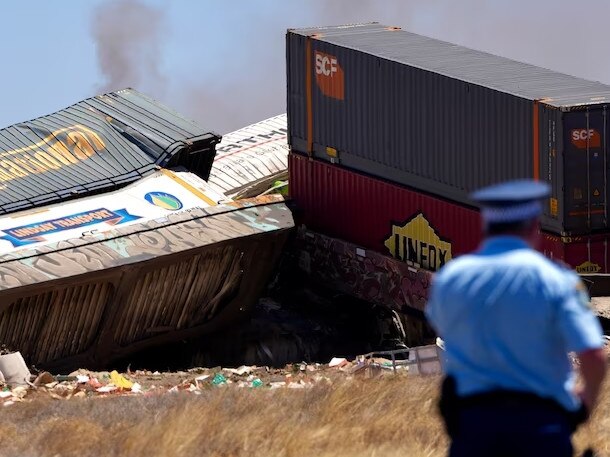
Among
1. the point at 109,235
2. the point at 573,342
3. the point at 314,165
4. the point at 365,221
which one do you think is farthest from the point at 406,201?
the point at 573,342

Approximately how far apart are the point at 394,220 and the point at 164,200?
12.4 feet

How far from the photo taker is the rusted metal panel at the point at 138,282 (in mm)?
19750

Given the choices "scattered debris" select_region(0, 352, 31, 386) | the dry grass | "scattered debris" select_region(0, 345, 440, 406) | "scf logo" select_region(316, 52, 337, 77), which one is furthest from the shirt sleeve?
"scf logo" select_region(316, 52, 337, 77)

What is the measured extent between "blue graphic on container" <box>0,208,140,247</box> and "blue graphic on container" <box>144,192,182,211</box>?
626 millimetres

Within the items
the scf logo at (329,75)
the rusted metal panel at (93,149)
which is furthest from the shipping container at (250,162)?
the scf logo at (329,75)

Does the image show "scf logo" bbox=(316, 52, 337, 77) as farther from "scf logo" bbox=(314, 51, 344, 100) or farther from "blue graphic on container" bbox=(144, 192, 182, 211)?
"blue graphic on container" bbox=(144, 192, 182, 211)

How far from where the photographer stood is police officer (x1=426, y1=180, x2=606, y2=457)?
485cm

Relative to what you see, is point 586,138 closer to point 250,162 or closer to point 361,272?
point 361,272

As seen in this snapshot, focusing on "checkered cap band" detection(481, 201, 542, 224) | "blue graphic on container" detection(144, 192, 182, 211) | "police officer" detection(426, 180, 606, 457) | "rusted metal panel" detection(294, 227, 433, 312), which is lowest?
"rusted metal panel" detection(294, 227, 433, 312)

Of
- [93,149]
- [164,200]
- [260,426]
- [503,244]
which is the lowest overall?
[164,200]

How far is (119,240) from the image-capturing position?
821 inches

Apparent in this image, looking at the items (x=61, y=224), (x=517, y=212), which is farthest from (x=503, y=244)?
(x=61, y=224)

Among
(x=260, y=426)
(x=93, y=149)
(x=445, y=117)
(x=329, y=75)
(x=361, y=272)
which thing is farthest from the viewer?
(x=93, y=149)

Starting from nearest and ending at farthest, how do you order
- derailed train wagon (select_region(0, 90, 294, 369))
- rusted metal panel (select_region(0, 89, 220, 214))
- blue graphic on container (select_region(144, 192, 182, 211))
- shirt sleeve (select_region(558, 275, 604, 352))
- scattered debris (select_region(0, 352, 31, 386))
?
shirt sleeve (select_region(558, 275, 604, 352)) < scattered debris (select_region(0, 352, 31, 386)) < derailed train wagon (select_region(0, 90, 294, 369)) < blue graphic on container (select_region(144, 192, 182, 211)) < rusted metal panel (select_region(0, 89, 220, 214))
